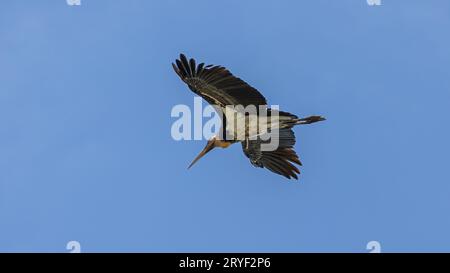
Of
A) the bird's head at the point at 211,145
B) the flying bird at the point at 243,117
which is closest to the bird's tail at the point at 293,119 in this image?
the flying bird at the point at 243,117

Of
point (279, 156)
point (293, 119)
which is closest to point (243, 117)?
point (293, 119)

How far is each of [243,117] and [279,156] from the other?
255 centimetres

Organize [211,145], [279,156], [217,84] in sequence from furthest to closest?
[279,156] → [211,145] → [217,84]

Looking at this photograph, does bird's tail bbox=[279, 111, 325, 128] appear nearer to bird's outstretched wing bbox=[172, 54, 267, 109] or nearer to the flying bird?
the flying bird

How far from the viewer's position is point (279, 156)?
26.0 meters

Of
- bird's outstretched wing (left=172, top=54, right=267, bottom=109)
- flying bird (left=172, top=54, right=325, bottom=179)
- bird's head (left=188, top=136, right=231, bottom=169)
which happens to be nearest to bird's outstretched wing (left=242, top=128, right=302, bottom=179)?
flying bird (left=172, top=54, right=325, bottom=179)

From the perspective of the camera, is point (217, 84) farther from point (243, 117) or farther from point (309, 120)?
point (309, 120)

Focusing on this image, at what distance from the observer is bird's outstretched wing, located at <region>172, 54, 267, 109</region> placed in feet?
75.0

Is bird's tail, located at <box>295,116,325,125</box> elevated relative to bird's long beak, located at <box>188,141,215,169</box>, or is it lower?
elevated
